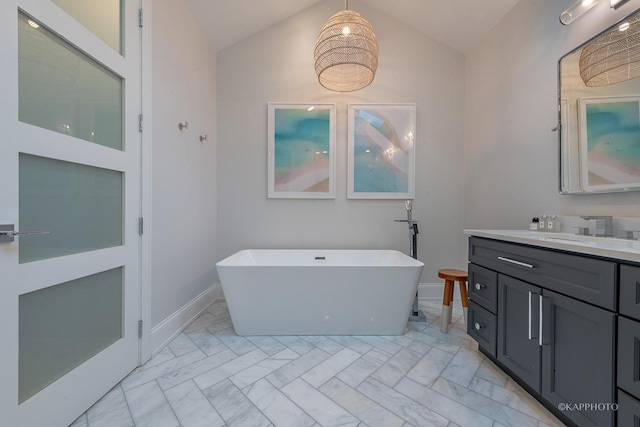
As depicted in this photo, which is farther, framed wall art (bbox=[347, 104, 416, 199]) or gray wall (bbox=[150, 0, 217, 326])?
framed wall art (bbox=[347, 104, 416, 199])

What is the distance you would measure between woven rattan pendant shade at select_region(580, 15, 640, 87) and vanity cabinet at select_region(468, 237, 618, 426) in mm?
1105

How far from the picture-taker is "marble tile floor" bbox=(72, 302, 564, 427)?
1.19 m

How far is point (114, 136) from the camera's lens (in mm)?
1424

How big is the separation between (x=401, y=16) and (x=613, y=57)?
1.94 m

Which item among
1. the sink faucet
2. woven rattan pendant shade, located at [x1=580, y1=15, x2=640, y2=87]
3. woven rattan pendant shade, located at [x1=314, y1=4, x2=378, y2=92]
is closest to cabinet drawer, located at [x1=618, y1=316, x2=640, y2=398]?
the sink faucet

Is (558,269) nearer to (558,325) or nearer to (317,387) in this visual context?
(558,325)

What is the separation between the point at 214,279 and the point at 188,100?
71.0 inches

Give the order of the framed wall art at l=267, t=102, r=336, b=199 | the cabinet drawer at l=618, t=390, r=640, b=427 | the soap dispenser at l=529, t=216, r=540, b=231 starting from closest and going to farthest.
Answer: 1. the cabinet drawer at l=618, t=390, r=640, b=427
2. the soap dispenser at l=529, t=216, r=540, b=231
3. the framed wall art at l=267, t=102, r=336, b=199

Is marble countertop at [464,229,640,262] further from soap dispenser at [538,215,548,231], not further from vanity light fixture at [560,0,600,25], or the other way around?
vanity light fixture at [560,0,600,25]

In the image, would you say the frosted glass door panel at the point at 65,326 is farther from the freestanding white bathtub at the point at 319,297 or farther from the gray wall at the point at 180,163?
the freestanding white bathtub at the point at 319,297

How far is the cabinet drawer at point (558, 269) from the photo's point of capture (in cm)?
93

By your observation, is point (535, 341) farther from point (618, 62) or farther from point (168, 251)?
point (168, 251)

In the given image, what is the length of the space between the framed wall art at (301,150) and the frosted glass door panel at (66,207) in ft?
4.95

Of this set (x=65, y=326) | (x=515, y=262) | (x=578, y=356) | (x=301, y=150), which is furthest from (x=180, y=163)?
(x=578, y=356)
